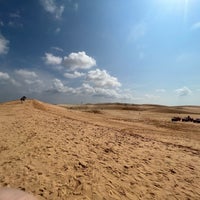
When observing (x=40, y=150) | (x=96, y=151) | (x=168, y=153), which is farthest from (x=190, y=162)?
(x=40, y=150)

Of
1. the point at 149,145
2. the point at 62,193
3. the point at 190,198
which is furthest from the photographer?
the point at 149,145

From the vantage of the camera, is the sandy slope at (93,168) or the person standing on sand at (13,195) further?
the sandy slope at (93,168)

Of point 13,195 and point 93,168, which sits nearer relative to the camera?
point 13,195

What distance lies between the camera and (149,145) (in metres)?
13.1

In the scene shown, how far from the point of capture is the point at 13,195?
18.6 ft

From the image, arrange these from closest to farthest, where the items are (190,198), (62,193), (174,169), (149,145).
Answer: (62,193), (190,198), (174,169), (149,145)

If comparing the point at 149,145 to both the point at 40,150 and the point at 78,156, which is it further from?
the point at 40,150

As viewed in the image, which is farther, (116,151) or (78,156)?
(116,151)

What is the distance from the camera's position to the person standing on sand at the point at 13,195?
5.51 metres

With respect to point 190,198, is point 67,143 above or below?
above

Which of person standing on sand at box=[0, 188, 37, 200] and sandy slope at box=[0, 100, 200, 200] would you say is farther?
sandy slope at box=[0, 100, 200, 200]

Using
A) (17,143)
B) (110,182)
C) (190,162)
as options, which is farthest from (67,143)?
(190,162)

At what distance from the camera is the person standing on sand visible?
551cm

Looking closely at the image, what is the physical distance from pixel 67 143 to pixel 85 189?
4726 mm
